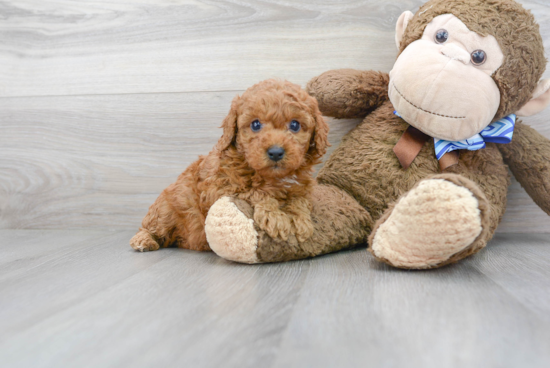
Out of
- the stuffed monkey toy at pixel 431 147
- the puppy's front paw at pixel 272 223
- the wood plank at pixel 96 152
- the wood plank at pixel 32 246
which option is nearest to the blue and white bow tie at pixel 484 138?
the stuffed monkey toy at pixel 431 147

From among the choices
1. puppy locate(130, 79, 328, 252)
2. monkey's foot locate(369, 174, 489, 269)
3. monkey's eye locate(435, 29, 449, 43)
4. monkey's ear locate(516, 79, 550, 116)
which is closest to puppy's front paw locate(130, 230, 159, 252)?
puppy locate(130, 79, 328, 252)

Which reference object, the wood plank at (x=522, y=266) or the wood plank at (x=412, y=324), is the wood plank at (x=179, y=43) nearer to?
the wood plank at (x=522, y=266)

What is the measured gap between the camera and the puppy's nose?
0.84 meters

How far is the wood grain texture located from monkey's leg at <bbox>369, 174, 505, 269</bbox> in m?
0.53

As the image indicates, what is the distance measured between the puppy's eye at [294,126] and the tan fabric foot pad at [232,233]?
201mm

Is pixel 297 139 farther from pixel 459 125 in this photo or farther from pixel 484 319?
pixel 484 319

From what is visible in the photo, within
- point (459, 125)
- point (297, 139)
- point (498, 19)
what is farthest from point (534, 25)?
point (297, 139)

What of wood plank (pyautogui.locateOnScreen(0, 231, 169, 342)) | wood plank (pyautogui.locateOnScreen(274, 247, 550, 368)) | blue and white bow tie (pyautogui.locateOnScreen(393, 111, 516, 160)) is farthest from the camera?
blue and white bow tie (pyautogui.locateOnScreen(393, 111, 516, 160))

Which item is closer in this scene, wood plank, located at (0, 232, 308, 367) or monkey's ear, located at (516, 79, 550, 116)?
wood plank, located at (0, 232, 308, 367)

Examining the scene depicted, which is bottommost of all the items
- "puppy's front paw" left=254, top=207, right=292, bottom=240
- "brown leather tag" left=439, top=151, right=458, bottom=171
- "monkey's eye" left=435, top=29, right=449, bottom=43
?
"puppy's front paw" left=254, top=207, right=292, bottom=240

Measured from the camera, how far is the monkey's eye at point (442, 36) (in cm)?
96

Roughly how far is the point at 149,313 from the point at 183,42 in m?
0.98

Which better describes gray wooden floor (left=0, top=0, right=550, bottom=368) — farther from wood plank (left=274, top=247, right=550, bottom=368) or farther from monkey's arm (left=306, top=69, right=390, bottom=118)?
monkey's arm (left=306, top=69, right=390, bottom=118)

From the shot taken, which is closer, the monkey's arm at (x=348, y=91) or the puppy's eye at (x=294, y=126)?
the puppy's eye at (x=294, y=126)
